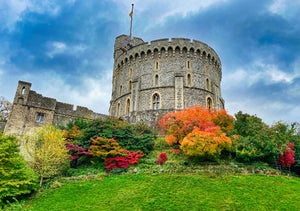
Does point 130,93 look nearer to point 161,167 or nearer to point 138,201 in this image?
point 161,167

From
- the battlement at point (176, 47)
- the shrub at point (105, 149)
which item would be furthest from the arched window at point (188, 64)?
the shrub at point (105, 149)

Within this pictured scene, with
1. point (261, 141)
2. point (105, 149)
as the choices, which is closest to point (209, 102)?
point (261, 141)

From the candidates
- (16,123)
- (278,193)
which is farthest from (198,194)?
(16,123)

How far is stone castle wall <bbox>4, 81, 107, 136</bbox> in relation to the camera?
21.7 meters

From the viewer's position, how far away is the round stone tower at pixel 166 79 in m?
26.4

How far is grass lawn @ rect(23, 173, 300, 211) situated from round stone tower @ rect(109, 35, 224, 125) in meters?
12.8

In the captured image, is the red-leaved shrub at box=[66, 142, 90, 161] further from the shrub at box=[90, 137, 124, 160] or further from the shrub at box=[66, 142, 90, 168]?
the shrub at box=[90, 137, 124, 160]

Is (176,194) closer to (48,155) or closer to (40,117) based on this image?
(48,155)

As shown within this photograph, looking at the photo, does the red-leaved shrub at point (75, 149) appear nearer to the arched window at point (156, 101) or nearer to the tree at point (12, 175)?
the tree at point (12, 175)

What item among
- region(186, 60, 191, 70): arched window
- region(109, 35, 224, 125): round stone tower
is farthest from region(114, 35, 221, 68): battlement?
region(186, 60, 191, 70): arched window

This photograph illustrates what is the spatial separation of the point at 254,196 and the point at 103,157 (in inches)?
382

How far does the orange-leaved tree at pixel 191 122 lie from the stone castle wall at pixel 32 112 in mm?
12954

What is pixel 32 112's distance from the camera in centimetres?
2289

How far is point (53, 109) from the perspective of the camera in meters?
24.3
